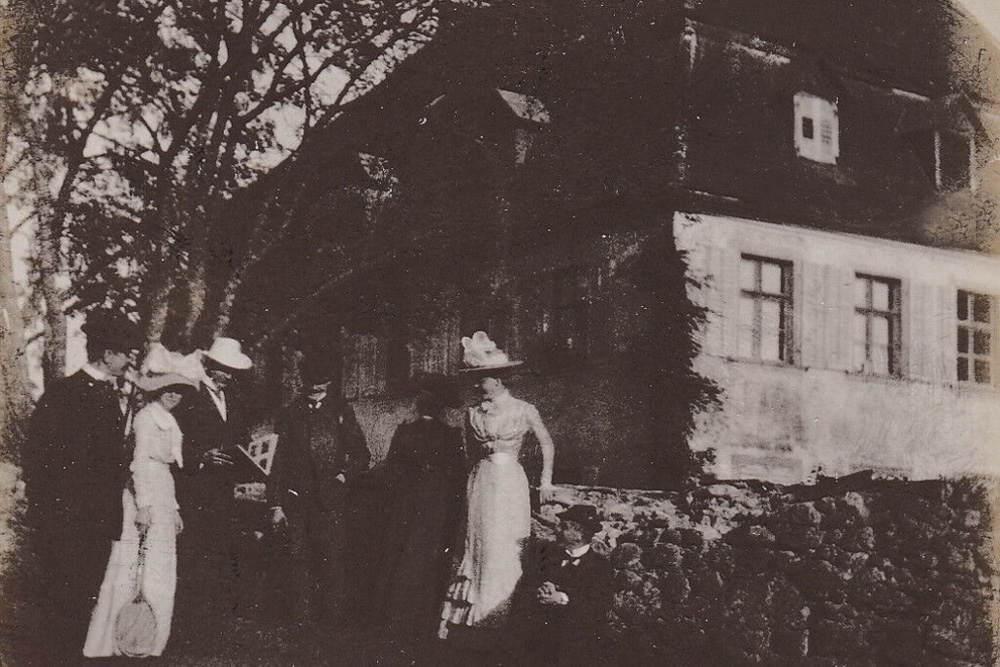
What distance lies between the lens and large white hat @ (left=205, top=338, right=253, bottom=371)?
17.6ft

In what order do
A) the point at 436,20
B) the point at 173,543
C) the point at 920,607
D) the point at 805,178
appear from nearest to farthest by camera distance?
the point at 920,607, the point at 805,178, the point at 173,543, the point at 436,20

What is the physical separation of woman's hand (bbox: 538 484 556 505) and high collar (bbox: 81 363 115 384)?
1.96 m

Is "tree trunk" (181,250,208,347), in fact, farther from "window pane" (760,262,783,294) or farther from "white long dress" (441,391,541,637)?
"window pane" (760,262,783,294)

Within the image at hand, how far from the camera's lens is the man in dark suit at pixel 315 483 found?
17.3 ft

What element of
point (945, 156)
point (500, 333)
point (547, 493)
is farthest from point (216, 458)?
point (945, 156)

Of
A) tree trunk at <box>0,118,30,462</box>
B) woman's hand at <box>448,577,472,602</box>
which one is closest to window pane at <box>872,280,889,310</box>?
woman's hand at <box>448,577,472,602</box>

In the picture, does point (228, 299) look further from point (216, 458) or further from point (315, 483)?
point (315, 483)

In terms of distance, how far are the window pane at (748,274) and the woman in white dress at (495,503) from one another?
980 mm

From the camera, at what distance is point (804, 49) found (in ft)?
15.8

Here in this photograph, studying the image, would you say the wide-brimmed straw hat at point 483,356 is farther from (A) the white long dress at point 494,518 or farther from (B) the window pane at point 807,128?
(B) the window pane at point 807,128

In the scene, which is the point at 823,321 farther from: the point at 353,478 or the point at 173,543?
the point at 173,543

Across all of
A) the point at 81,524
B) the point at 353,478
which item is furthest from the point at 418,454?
the point at 81,524

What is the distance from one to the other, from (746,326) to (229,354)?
2.31 meters

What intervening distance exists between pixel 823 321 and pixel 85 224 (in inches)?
131
